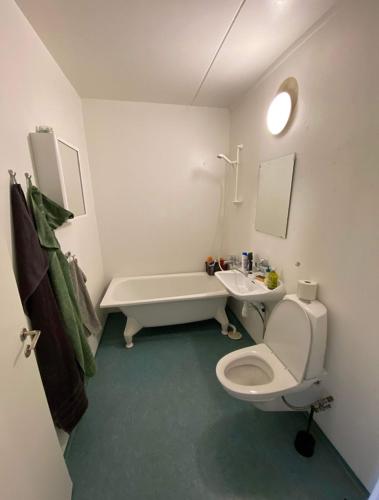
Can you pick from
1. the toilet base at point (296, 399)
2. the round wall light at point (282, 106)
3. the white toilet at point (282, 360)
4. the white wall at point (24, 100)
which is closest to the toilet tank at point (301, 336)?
the white toilet at point (282, 360)

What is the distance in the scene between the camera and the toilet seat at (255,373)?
118cm

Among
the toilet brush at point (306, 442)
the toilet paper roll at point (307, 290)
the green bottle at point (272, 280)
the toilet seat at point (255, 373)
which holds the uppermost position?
the toilet paper roll at point (307, 290)

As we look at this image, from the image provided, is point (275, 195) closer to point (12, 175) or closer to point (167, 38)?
point (167, 38)

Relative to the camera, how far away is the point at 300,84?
135 cm

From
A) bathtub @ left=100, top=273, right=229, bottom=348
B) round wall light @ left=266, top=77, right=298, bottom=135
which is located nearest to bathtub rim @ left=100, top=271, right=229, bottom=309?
bathtub @ left=100, top=273, right=229, bottom=348

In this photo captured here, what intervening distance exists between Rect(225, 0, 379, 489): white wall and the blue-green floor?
249 millimetres

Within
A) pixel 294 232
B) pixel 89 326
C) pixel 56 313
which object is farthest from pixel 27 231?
pixel 294 232

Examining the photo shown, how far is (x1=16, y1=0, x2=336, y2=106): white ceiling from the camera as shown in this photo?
3.59 feet

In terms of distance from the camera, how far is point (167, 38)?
4.34 feet

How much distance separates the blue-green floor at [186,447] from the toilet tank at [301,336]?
19.9 inches

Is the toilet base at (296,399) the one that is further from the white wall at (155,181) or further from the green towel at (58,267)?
the white wall at (155,181)

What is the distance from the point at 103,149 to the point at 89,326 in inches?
71.0

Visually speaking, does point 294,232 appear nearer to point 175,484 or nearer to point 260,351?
point 260,351

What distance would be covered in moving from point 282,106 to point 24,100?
1.61 metres
